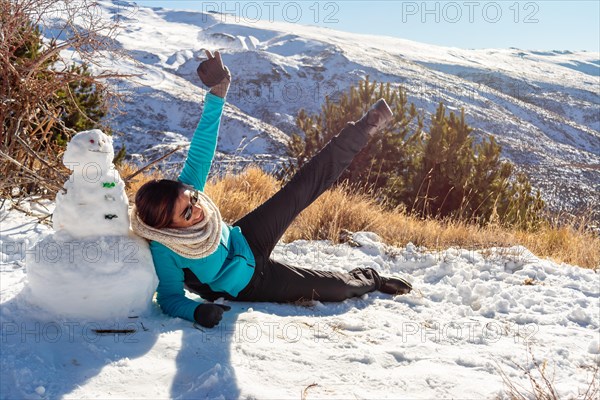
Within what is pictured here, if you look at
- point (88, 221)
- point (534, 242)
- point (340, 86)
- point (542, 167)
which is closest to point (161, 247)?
point (88, 221)

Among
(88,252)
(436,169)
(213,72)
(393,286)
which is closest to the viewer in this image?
(88,252)

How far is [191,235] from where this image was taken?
1978 mm

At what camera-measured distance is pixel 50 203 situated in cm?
375

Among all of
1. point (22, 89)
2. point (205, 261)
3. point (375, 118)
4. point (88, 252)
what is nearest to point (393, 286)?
point (375, 118)

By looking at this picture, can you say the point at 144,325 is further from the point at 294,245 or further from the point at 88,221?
the point at 294,245

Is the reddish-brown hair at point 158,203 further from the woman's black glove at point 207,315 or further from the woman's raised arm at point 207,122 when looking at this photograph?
the woman's raised arm at point 207,122

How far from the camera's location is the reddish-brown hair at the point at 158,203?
194 cm

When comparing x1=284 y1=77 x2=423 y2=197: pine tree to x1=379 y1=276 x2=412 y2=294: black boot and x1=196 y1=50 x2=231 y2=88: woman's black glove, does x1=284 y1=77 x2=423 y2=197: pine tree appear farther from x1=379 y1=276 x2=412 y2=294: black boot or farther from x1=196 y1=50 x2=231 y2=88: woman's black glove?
x1=196 y1=50 x2=231 y2=88: woman's black glove

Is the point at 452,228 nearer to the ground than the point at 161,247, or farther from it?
nearer to the ground

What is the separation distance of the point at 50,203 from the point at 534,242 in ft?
14.4

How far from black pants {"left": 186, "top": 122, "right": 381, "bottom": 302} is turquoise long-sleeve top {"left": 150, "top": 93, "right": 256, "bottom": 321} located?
122 millimetres

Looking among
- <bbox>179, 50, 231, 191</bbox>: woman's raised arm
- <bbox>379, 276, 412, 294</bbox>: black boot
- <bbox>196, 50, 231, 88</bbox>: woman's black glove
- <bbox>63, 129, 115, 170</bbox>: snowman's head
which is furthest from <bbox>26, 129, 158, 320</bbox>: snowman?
<bbox>379, 276, 412, 294</bbox>: black boot

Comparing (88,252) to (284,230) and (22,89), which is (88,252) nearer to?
(284,230)

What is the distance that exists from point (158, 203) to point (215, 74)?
0.88 meters
